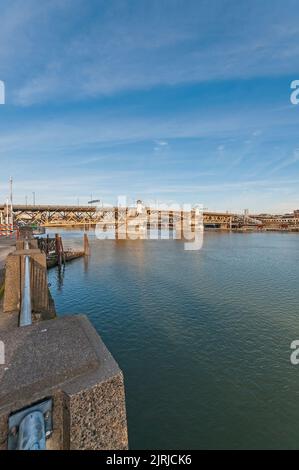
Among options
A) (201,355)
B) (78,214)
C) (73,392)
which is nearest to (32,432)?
(73,392)

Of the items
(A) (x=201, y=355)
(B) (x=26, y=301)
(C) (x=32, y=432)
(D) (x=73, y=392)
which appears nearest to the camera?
(C) (x=32, y=432)

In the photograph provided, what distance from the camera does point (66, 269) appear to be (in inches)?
1481

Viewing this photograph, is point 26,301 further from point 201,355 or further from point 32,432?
Answer: point 201,355

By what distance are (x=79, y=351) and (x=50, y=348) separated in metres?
0.62

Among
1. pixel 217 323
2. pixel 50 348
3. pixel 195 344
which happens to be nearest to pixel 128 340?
pixel 195 344

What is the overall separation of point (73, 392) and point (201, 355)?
1147 centimetres

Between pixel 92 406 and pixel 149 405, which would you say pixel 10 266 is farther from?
pixel 149 405

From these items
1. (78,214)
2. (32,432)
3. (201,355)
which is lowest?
(201,355)

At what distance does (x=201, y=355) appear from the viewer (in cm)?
1291

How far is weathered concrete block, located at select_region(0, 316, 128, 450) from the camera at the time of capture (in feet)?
9.74

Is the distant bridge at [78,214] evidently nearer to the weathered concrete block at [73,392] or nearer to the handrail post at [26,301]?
the handrail post at [26,301]

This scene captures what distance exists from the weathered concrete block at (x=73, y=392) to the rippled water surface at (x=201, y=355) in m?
6.03

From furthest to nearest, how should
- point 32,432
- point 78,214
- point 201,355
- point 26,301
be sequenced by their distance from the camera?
point 78,214 < point 201,355 < point 26,301 < point 32,432

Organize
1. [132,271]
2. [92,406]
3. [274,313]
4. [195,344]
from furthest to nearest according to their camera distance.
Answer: [132,271] → [274,313] → [195,344] → [92,406]
